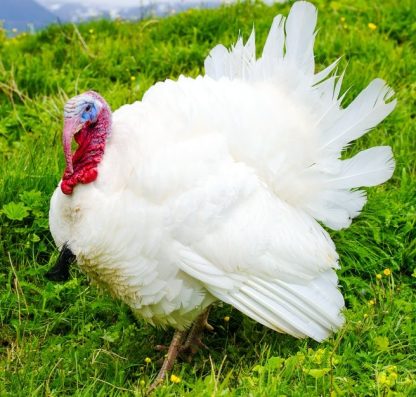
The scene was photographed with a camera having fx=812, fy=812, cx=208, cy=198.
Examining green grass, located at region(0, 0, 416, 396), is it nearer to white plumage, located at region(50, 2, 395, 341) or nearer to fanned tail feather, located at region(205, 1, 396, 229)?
white plumage, located at region(50, 2, 395, 341)

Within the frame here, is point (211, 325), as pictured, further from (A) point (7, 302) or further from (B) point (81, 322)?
(A) point (7, 302)

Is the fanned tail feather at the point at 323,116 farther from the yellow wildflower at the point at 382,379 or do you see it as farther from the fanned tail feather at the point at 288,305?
the yellow wildflower at the point at 382,379

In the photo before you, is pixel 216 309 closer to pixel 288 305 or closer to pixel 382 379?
pixel 288 305

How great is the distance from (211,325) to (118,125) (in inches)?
53.1

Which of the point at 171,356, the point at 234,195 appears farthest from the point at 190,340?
the point at 234,195

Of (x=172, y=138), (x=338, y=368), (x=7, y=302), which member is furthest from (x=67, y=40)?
(x=338, y=368)

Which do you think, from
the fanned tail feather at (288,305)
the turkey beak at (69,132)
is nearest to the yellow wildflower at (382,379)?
the fanned tail feather at (288,305)

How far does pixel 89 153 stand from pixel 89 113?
0.59 feet

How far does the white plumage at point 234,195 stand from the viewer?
3553 mm

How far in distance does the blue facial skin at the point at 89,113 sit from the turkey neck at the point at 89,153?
3 centimetres

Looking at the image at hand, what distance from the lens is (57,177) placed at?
16.0ft

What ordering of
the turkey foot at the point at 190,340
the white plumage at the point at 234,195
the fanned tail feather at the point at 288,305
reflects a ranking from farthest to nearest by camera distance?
1. the turkey foot at the point at 190,340
2. the fanned tail feather at the point at 288,305
3. the white plumage at the point at 234,195

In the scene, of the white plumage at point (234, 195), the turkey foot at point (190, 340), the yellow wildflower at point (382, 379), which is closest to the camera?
the yellow wildflower at point (382, 379)

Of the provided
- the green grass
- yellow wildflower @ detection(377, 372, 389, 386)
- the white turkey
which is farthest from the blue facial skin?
yellow wildflower @ detection(377, 372, 389, 386)
